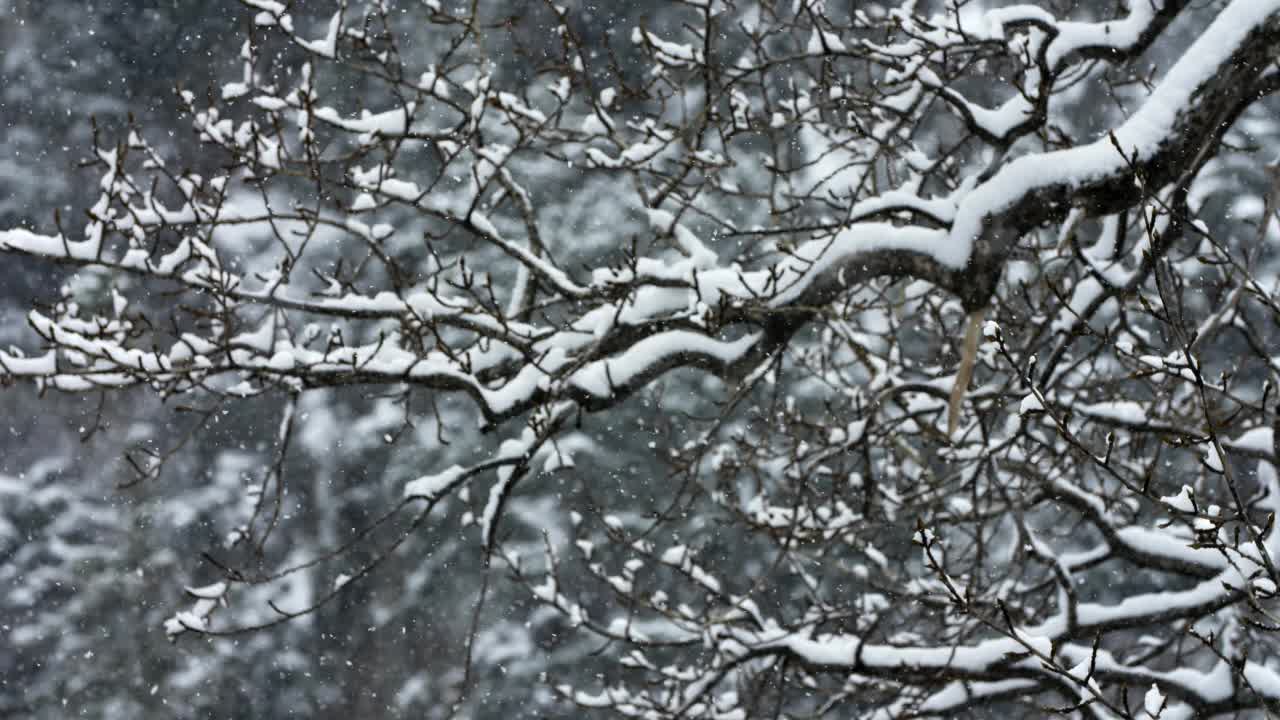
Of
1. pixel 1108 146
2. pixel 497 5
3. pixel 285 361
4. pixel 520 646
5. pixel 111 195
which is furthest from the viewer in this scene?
pixel 497 5

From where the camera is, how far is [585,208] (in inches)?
503

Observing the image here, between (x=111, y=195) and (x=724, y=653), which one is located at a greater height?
(x=111, y=195)

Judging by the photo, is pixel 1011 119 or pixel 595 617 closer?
pixel 1011 119

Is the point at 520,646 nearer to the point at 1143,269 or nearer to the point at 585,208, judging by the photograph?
the point at 585,208

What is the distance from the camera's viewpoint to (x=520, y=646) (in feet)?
40.9

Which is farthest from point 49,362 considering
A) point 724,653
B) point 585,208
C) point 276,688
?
point 276,688

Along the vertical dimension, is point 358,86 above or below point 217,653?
above

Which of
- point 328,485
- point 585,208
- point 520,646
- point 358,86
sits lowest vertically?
point 520,646

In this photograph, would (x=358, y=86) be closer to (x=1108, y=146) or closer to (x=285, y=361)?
(x=285, y=361)

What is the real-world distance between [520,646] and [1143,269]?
10073 mm

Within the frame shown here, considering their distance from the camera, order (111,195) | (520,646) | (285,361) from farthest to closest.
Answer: (520,646)
(111,195)
(285,361)

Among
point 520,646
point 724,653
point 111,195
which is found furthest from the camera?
point 520,646

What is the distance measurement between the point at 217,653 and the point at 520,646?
352 centimetres

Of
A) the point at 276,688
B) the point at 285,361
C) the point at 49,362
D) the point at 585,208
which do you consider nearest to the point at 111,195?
the point at 49,362
